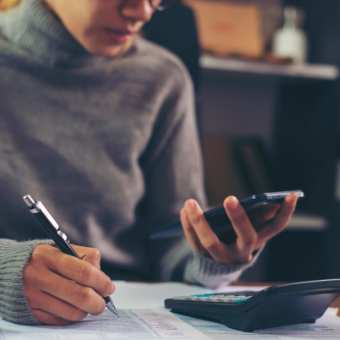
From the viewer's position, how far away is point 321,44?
152cm

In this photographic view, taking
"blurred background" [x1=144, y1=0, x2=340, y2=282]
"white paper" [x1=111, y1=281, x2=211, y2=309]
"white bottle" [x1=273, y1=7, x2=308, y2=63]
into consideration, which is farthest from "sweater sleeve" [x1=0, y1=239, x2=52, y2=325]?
"white bottle" [x1=273, y1=7, x2=308, y2=63]

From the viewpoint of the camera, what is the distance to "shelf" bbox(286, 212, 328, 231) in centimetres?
137

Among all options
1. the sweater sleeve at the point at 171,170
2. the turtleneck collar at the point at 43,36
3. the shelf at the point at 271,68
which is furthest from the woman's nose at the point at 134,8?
the shelf at the point at 271,68

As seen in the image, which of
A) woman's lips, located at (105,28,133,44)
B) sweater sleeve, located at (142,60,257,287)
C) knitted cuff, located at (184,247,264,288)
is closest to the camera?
knitted cuff, located at (184,247,264,288)

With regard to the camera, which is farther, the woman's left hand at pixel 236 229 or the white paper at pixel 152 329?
the woman's left hand at pixel 236 229

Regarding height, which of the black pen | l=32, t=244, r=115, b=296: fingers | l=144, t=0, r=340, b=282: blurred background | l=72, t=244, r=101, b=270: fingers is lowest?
l=144, t=0, r=340, b=282: blurred background

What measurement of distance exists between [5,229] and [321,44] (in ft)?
4.28

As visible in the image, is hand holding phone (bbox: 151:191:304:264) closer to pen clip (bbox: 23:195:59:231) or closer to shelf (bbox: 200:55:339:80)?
pen clip (bbox: 23:195:59:231)

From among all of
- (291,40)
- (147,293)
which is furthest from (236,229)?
(291,40)

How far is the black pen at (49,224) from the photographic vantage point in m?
0.35

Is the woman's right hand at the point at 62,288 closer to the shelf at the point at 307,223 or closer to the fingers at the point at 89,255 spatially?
the fingers at the point at 89,255

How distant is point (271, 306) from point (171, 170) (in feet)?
1.75

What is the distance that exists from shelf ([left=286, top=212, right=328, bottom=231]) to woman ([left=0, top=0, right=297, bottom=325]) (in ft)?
1.94

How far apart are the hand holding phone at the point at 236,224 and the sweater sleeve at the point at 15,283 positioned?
0.67 ft
